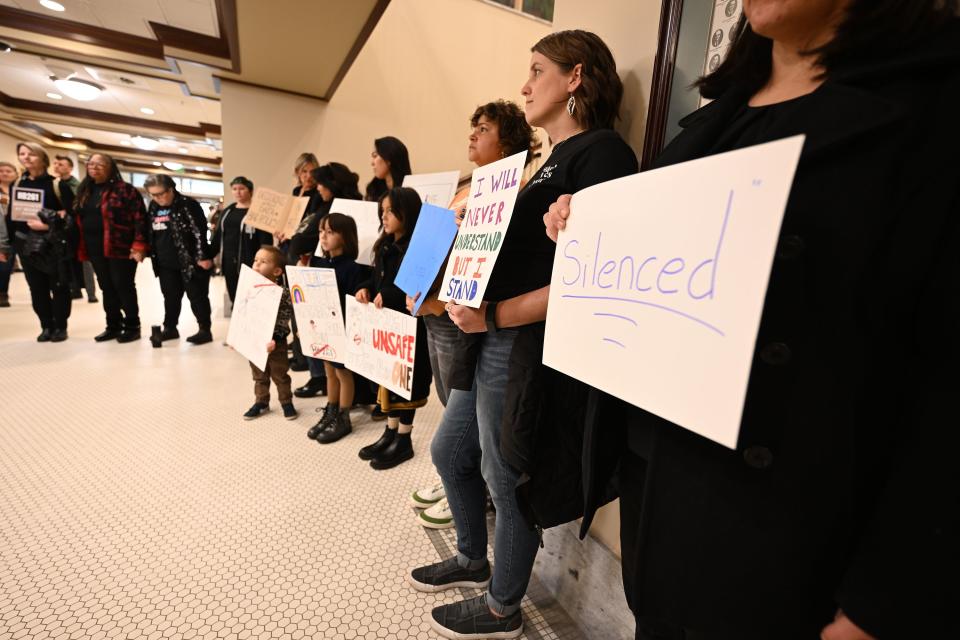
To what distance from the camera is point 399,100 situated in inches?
192

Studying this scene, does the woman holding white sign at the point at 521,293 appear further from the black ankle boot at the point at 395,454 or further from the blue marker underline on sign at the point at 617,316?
the black ankle boot at the point at 395,454

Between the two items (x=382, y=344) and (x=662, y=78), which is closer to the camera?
(x=662, y=78)

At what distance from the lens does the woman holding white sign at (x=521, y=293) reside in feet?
2.74

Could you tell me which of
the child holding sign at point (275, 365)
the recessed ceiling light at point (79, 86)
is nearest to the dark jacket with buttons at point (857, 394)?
the child holding sign at point (275, 365)

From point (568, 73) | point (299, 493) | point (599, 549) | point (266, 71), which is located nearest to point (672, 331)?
point (568, 73)

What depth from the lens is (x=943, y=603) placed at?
1.19 ft

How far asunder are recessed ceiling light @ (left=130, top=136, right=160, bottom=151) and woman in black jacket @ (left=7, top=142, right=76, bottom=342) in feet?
23.5

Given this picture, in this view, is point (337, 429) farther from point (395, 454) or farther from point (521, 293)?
point (521, 293)

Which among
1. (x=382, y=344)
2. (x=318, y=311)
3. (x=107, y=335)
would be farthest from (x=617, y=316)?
(x=107, y=335)

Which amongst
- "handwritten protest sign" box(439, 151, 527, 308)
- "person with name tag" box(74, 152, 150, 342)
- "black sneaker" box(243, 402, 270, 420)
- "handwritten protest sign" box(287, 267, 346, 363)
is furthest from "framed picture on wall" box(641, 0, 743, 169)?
"person with name tag" box(74, 152, 150, 342)

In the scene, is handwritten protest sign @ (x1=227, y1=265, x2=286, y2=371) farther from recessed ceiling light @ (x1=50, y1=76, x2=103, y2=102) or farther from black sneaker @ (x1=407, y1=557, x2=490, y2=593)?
recessed ceiling light @ (x1=50, y1=76, x2=103, y2=102)

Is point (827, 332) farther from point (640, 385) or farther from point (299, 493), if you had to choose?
point (299, 493)

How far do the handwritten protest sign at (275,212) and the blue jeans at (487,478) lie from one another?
2.35 m

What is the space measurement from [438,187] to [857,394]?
177 cm
